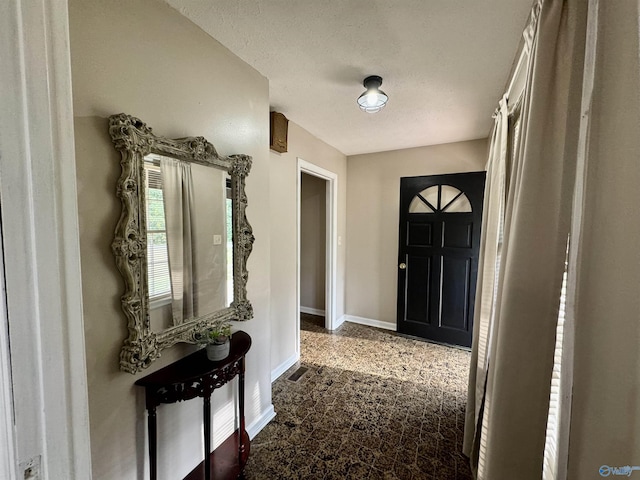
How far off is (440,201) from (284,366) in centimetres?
247

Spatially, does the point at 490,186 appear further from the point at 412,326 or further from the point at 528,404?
the point at 412,326

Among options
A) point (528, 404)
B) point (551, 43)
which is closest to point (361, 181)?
point (551, 43)

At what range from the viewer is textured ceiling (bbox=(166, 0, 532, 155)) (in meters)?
1.25

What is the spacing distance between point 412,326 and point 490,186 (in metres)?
2.08

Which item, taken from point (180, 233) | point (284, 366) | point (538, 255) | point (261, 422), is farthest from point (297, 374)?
point (538, 255)

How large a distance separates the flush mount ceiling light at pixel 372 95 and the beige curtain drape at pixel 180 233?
1.25 m

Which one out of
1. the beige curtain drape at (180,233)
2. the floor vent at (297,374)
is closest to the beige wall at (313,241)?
the floor vent at (297,374)

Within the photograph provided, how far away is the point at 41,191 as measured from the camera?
55 centimetres

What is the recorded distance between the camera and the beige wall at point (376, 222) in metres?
3.41

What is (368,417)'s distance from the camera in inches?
77.7

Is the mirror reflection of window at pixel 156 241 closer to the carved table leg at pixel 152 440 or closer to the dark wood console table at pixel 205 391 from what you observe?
the dark wood console table at pixel 205 391

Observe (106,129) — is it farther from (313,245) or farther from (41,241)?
(313,245)

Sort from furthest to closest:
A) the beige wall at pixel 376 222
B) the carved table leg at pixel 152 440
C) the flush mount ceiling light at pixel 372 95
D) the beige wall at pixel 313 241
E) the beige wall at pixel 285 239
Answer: the beige wall at pixel 313 241 < the beige wall at pixel 376 222 < the beige wall at pixel 285 239 < the flush mount ceiling light at pixel 372 95 < the carved table leg at pixel 152 440

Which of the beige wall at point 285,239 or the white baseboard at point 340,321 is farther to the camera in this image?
the white baseboard at point 340,321
